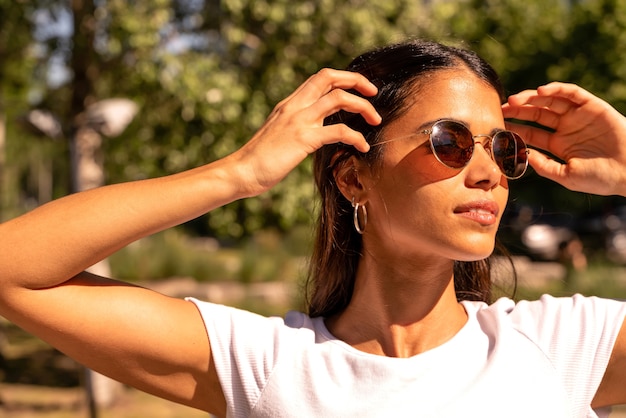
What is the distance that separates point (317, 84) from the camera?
187cm

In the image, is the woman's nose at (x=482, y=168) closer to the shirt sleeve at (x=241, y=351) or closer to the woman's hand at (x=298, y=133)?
the woman's hand at (x=298, y=133)

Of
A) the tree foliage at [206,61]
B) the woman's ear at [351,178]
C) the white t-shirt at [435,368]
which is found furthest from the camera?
the tree foliage at [206,61]

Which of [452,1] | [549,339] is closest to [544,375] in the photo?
[549,339]

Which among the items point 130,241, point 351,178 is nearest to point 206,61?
point 351,178

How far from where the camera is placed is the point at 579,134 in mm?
2154

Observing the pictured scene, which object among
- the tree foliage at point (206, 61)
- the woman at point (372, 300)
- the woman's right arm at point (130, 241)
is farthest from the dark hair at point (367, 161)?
the tree foliage at point (206, 61)

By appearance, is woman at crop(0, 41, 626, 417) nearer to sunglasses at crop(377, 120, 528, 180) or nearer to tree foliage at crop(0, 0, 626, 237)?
sunglasses at crop(377, 120, 528, 180)

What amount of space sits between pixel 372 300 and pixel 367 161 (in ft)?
1.05

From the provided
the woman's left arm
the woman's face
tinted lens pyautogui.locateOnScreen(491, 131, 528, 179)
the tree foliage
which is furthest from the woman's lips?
the tree foliage

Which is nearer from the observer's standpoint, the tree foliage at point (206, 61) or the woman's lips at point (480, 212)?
the woman's lips at point (480, 212)

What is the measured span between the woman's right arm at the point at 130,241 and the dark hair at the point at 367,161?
4.3 inches

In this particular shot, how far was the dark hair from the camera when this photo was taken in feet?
6.48

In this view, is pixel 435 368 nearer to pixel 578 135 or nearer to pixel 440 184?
pixel 440 184

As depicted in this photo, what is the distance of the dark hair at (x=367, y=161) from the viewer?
1.97 m
